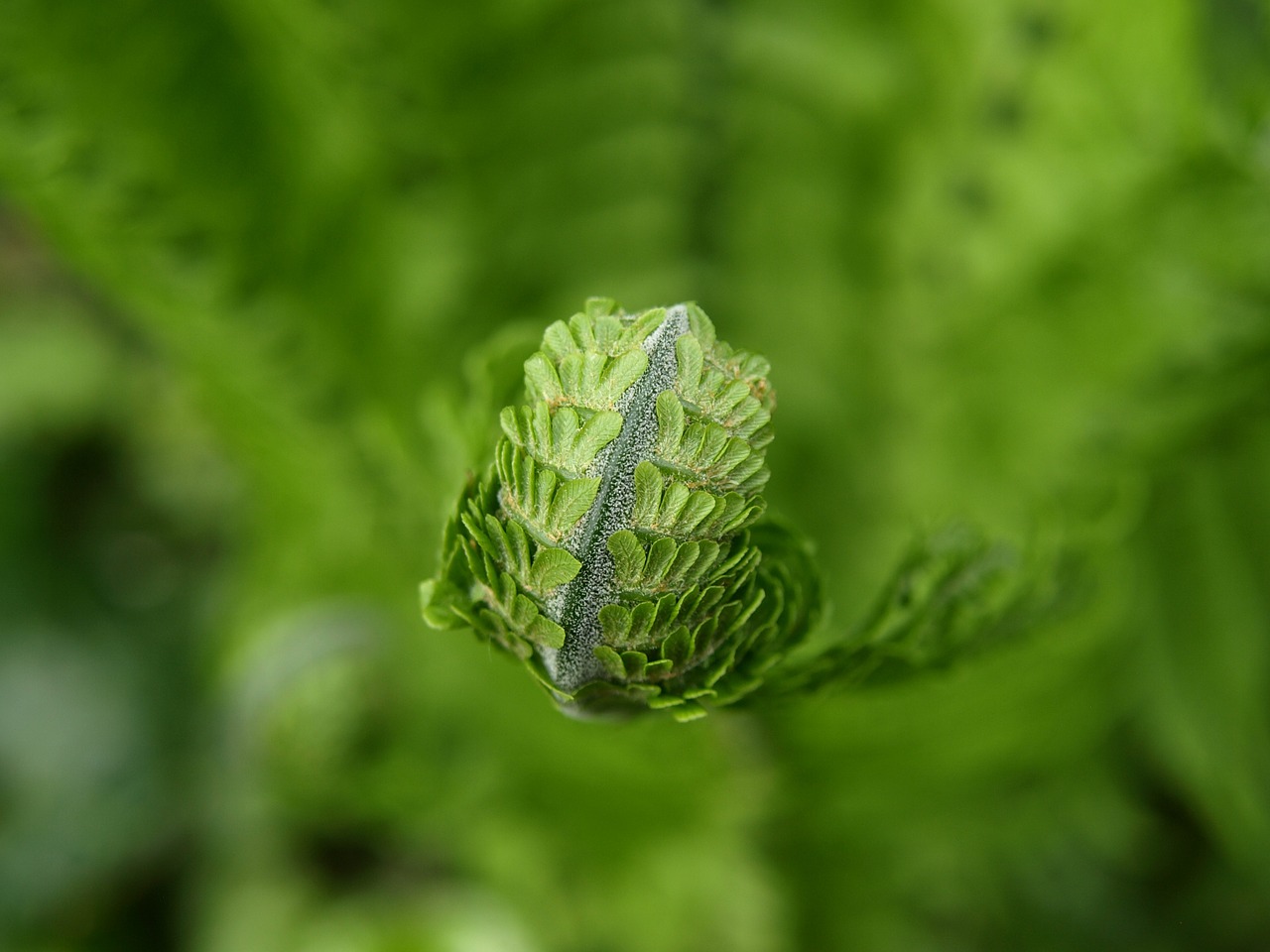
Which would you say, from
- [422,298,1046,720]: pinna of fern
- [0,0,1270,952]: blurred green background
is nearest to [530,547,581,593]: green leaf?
[422,298,1046,720]: pinna of fern

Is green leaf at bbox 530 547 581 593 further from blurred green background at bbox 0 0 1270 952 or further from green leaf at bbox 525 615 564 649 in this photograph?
blurred green background at bbox 0 0 1270 952

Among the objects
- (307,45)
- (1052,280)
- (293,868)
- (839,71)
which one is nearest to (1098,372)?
(1052,280)

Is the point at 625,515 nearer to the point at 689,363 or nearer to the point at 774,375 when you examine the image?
the point at 689,363

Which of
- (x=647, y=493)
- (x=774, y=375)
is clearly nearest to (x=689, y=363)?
(x=647, y=493)

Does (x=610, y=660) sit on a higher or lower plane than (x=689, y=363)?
lower

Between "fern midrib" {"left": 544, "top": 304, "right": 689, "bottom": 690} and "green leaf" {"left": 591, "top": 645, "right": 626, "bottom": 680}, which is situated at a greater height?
"fern midrib" {"left": 544, "top": 304, "right": 689, "bottom": 690}

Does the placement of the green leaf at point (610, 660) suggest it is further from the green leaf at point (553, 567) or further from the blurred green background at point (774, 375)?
the blurred green background at point (774, 375)

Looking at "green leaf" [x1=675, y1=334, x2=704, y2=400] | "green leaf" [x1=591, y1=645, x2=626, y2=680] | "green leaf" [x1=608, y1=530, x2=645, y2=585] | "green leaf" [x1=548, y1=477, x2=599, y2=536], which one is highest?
"green leaf" [x1=675, y1=334, x2=704, y2=400]

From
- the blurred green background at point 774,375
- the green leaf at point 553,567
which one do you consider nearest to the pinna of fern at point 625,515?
the green leaf at point 553,567
